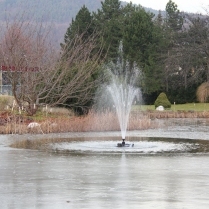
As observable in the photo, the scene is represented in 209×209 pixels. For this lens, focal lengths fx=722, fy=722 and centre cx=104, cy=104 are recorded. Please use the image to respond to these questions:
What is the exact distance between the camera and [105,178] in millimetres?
14156

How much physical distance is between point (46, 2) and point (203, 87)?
8894cm

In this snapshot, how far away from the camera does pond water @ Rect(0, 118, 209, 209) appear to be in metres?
11.4

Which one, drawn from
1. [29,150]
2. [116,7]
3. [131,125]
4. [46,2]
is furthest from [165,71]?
[46,2]

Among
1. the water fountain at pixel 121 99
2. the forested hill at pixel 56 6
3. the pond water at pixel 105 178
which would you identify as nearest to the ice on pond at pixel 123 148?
the pond water at pixel 105 178

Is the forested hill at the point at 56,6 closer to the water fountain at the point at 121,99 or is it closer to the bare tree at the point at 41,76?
the water fountain at the point at 121,99

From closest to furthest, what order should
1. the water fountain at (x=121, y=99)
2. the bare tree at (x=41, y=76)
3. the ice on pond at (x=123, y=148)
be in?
the ice on pond at (x=123, y=148) → the water fountain at (x=121, y=99) → the bare tree at (x=41, y=76)

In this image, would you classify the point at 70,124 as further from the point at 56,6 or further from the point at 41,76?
the point at 56,6

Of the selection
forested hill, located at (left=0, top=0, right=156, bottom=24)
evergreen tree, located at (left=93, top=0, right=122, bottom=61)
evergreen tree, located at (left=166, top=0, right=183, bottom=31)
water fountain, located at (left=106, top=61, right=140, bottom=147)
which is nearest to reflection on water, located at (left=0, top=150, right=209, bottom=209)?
water fountain, located at (left=106, top=61, right=140, bottom=147)

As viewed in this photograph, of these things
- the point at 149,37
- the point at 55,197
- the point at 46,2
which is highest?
the point at 46,2

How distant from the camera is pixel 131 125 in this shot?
30578 millimetres

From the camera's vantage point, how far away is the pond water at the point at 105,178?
11406 mm

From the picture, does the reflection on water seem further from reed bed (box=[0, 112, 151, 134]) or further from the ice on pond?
reed bed (box=[0, 112, 151, 134])

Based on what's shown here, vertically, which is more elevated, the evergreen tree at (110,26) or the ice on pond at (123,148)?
the evergreen tree at (110,26)

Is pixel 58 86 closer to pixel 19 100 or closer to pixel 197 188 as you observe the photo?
pixel 19 100
